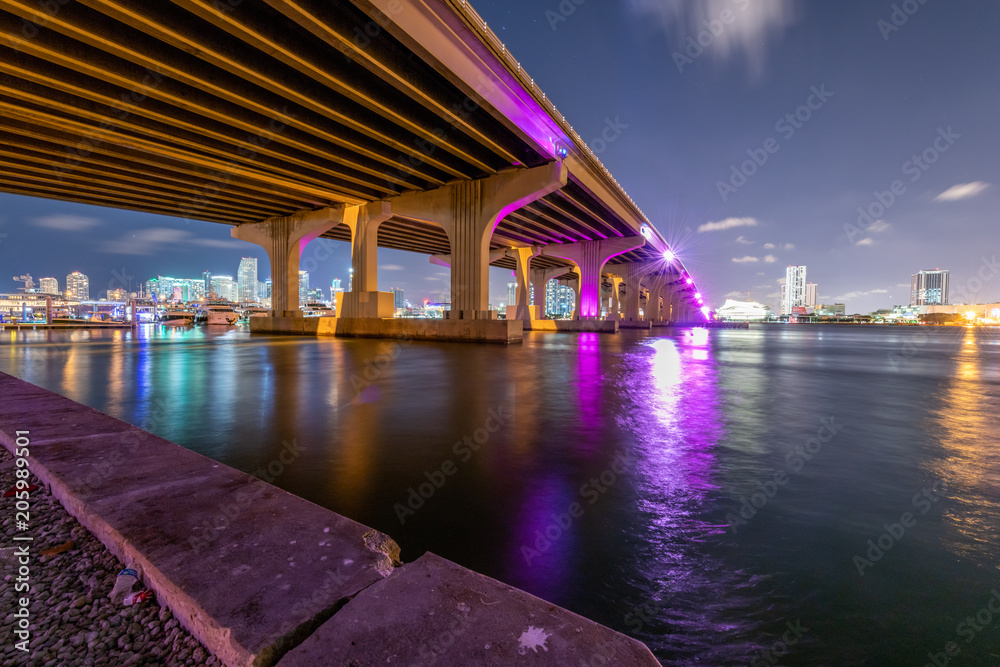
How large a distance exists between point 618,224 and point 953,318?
184172mm

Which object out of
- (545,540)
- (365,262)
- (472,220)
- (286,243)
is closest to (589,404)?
(545,540)

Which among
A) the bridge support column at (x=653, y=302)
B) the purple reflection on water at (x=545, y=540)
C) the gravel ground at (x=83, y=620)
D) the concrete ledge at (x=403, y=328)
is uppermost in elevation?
the bridge support column at (x=653, y=302)

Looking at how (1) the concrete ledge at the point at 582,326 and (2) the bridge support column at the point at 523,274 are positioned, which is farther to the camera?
(2) the bridge support column at the point at 523,274

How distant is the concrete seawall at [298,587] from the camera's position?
1.32 meters

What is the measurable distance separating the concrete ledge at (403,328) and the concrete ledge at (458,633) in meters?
20.4

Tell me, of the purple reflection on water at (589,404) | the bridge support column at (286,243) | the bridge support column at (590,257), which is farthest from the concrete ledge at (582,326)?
the purple reflection on water at (589,404)

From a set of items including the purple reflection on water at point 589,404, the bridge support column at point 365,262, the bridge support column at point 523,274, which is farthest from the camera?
the bridge support column at point 523,274

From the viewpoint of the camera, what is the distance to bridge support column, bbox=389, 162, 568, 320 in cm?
2269

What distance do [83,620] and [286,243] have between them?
115 ft

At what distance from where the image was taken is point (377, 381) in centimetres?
906

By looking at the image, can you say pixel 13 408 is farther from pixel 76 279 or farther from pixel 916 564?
pixel 76 279

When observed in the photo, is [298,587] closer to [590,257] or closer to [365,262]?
[365,262]

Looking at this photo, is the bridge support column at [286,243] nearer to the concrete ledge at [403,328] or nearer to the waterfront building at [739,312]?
the concrete ledge at [403,328]

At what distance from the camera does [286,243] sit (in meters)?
32.0
